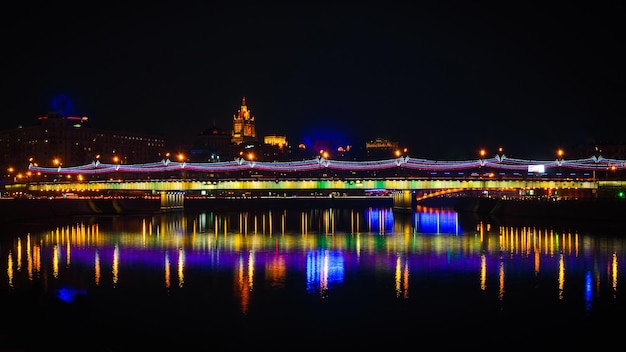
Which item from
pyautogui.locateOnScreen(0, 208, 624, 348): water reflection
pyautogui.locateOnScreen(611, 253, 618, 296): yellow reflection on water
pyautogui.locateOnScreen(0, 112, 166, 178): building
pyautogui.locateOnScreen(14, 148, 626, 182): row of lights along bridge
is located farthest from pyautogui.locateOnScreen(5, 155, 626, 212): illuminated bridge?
pyautogui.locateOnScreen(0, 112, 166, 178): building

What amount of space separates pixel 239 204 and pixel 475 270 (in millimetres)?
97810

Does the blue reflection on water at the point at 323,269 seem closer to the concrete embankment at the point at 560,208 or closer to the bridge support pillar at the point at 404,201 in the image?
the concrete embankment at the point at 560,208

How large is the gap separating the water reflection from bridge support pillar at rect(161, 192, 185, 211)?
3633cm

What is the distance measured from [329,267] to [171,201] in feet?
235

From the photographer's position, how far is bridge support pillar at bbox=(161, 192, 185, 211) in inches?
4311

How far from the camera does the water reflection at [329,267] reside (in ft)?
111

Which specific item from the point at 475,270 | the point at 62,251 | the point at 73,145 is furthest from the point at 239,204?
the point at 475,270

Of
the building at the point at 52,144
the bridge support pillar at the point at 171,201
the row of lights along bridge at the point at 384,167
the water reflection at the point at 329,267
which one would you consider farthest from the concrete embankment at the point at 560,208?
the building at the point at 52,144

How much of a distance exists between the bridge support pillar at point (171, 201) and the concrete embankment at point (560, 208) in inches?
1787

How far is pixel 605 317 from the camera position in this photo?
2950 cm

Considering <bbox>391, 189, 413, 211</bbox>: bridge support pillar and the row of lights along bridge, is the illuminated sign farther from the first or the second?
<bbox>391, 189, 413, 211</bbox>: bridge support pillar

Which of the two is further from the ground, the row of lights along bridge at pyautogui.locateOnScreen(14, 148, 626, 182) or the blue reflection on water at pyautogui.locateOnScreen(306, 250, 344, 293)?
the row of lights along bridge at pyautogui.locateOnScreen(14, 148, 626, 182)

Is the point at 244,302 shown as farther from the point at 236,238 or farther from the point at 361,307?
the point at 236,238

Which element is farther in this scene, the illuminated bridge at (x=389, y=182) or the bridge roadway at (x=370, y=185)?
the illuminated bridge at (x=389, y=182)
